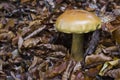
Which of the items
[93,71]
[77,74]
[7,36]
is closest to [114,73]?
[93,71]

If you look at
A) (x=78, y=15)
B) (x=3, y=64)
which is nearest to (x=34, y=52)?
(x=3, y=64)

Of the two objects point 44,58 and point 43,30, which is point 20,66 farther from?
point 43,30

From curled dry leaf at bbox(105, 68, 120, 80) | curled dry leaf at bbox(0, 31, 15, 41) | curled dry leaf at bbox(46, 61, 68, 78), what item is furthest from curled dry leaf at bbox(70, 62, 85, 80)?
curled dry leaf at bbox(0, 31, 15, 41)

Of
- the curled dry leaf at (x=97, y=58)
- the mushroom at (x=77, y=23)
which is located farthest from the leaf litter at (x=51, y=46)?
the mushroom at (x=77, y=23)

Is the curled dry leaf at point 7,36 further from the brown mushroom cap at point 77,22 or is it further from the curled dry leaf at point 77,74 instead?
the curled dry leaf at point 77,74

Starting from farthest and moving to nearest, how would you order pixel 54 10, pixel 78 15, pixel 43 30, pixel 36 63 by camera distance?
pixel 54 10 < pixel 43 30 < pixel 36 63 < pixel 78 15

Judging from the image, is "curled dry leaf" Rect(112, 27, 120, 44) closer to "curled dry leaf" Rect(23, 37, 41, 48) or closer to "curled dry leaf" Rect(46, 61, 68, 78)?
"curled dry leaf" Rect(46, 61, 68, 78)

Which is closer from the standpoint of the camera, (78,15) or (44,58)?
(78,15)
